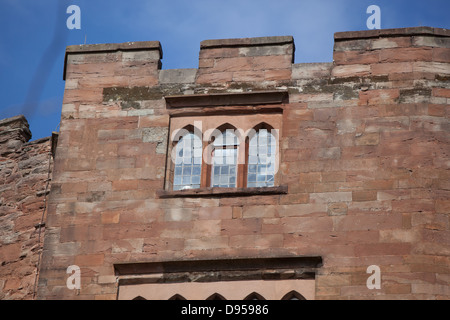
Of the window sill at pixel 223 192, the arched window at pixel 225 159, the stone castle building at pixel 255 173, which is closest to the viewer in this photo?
the stone castle building at pixel 255 173

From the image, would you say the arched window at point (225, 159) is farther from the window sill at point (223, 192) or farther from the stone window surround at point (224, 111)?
the window sill at point (223, 192)

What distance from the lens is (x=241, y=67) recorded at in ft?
80.2

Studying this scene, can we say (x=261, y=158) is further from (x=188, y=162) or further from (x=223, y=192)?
(x=188, y=162)

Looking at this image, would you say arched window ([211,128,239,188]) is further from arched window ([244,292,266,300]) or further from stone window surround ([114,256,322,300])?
arched window ([244,292,266,300])

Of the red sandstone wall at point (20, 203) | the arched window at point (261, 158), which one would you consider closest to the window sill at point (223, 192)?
the arched window at point (261, 158)

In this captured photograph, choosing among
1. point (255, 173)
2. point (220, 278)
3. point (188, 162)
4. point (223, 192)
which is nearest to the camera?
point (220, 278)

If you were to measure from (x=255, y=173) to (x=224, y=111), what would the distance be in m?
1.30

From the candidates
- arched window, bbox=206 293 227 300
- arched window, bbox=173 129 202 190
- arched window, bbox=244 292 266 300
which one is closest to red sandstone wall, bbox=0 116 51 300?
arched window, bbox=173 129 202 190

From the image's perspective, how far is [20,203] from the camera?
2691cm

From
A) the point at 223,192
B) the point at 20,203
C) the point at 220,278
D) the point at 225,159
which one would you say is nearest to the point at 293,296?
the point at 220,278

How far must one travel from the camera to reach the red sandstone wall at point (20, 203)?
85.3 ft

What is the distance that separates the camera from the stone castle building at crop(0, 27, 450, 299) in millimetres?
22344

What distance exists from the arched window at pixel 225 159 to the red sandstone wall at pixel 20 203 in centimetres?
440
